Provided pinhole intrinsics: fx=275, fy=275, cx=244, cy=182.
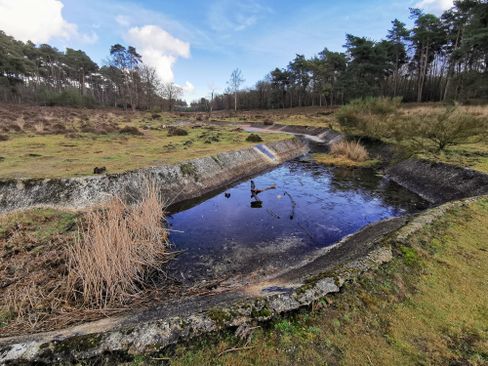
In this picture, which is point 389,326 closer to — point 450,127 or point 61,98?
point 450,127

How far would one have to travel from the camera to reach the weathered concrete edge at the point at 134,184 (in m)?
10.5

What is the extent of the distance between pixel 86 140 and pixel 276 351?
22.8 m

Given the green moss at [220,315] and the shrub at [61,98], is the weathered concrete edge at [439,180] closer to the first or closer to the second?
the green moss at [220,315]

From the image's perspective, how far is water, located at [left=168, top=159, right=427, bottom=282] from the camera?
8227 mm

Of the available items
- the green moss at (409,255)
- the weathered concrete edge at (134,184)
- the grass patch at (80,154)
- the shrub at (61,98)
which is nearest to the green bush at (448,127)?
the weathered concrete edge at (134,184)

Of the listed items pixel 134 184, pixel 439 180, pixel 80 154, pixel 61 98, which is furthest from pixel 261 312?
pixel 61 98

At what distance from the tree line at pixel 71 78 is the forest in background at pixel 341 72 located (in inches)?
6.8

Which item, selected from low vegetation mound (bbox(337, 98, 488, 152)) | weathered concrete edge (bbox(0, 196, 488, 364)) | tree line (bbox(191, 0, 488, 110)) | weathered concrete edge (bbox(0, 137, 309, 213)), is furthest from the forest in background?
weathered concrete edge (bbox(0, 196, 488, 364))

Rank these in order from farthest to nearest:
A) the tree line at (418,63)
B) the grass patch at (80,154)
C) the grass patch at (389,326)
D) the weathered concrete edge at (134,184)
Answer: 1. the tree line at (418,63)
2. the grass patch at (80,154)
3. the weathered concrete edge at (134,184)
4. the grass patch at (389,326)

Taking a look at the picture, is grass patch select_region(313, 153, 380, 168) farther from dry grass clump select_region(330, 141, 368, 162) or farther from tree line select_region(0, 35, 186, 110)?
A: tree line select_region(0, 35, 186, 110)

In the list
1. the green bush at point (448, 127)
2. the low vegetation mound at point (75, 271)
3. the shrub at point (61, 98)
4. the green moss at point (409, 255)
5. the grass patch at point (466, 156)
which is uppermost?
the shrub at point (61, 98)

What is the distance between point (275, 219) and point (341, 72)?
194 ft

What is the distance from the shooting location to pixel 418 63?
185ft

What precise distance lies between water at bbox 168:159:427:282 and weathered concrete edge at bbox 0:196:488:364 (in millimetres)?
2981
